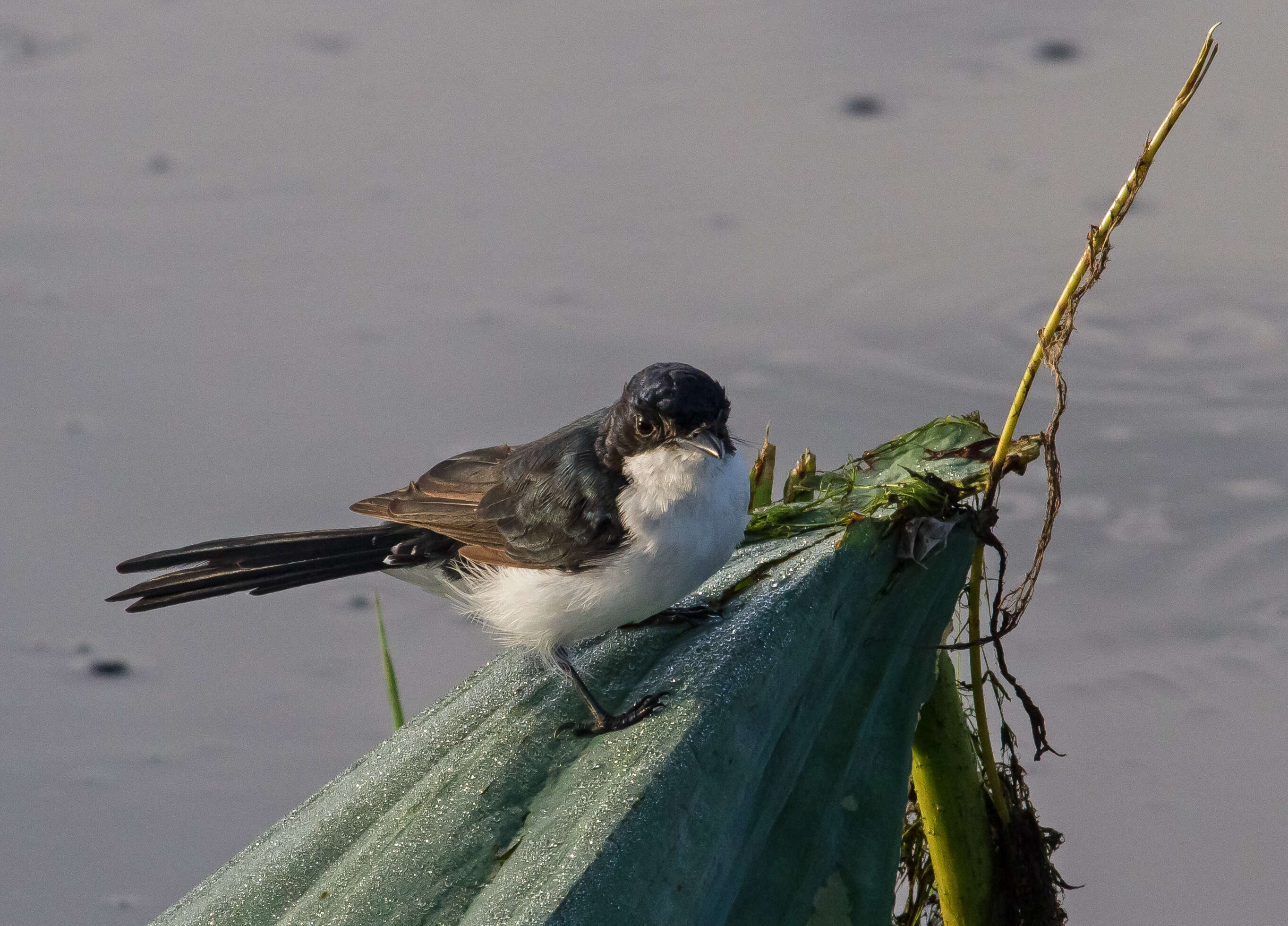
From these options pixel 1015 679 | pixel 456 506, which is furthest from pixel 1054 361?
pixel 456 506

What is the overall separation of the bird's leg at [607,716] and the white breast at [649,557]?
16cm

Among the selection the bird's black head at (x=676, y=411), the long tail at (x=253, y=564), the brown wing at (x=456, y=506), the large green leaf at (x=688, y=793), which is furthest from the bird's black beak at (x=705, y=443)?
the long tail at (x=253, y=564)

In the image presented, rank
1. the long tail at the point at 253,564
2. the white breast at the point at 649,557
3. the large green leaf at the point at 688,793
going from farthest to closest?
the long tail at the point at 253,564 → the white breast at the point at 649,557 → the large green leaf at the point at 688,793

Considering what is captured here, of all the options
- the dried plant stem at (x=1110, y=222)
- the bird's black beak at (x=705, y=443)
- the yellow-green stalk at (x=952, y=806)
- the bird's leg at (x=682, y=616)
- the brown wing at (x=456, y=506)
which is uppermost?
the dried plant stem at (x=1110, y=222)

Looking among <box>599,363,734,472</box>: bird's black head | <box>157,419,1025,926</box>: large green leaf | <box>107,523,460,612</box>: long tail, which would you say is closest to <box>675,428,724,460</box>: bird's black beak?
<box>599,363,734,472</box>: bird's black head

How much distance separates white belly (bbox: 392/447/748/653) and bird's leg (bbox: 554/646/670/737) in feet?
0.53

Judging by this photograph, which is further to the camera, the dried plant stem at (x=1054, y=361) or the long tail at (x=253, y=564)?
the long tail at (x=253, y=564)

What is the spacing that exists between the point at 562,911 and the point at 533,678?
600 mm

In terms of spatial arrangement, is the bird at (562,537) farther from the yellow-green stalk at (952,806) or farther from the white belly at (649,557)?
the yellow-green stalk at (952,806)

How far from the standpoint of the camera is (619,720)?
1549mm

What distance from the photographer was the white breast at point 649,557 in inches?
68.5

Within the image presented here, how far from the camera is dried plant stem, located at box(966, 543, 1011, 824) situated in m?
1.57

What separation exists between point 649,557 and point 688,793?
0.50 metres

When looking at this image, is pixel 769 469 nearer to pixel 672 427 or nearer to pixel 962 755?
pixel 672 427
